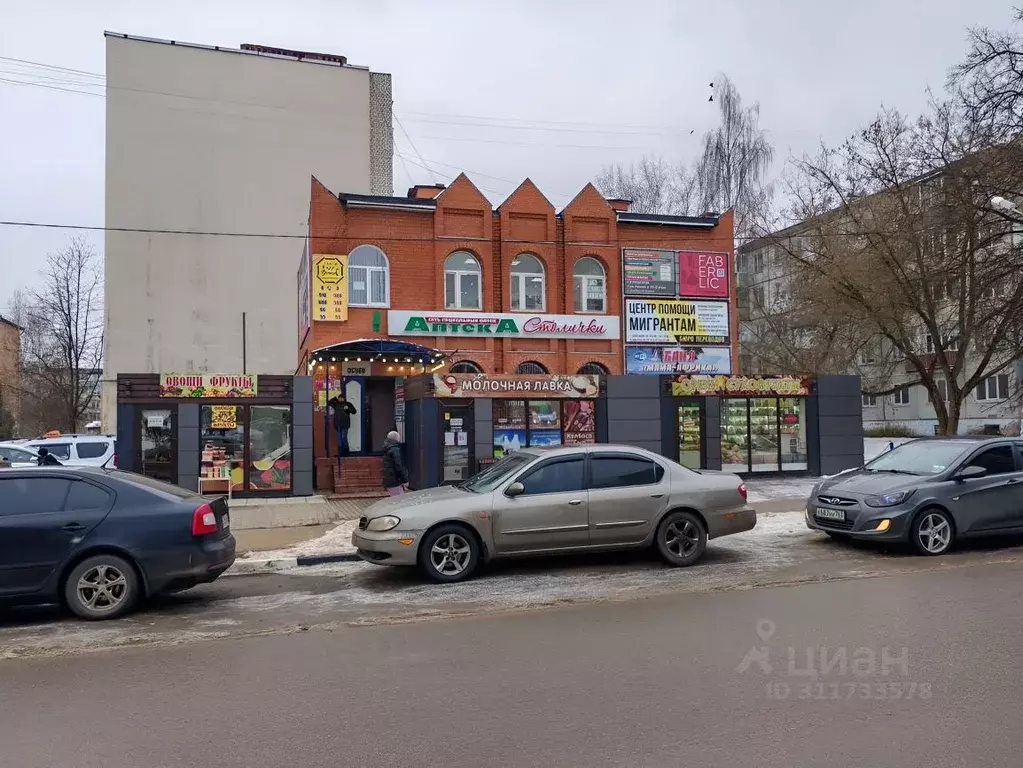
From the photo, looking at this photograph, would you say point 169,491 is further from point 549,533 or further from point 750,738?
point 750,738

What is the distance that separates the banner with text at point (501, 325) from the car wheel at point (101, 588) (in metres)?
15.7

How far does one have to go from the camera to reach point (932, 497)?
9992 millimetres

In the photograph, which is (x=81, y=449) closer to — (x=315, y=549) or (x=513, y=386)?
(x=513, y=386)

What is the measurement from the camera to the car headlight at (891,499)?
994 centimetres

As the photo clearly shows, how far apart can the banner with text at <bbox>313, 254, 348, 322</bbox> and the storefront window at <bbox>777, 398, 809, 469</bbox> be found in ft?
39.6

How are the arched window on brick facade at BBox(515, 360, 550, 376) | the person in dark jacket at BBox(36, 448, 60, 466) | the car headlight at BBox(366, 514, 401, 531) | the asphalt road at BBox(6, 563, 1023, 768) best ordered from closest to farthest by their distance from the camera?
the asphalt road at BBox(6, 563, 1023, 768), the car headlight at BBox(366, 514, 401, 531), the person in dark jacket at BBox(36, 448, 60, 466), the arched window on brick facade at BBox(515, 360, 550, 376)

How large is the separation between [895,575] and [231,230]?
40187 millimetres

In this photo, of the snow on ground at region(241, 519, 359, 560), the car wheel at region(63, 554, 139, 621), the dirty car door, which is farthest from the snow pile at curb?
the car wheel at region(63, 554, 139, 621)

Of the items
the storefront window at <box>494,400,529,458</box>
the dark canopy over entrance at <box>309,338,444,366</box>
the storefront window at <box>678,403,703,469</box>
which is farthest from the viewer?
the dark canopy over entrance at <box>309,338,444,366</box>

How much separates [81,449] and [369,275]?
879cm

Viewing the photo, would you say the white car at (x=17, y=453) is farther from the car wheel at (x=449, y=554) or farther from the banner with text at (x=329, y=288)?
the car wheel at (x=449, y=554)

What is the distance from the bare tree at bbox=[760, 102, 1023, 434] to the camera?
18.8 m

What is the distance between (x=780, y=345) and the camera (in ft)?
125

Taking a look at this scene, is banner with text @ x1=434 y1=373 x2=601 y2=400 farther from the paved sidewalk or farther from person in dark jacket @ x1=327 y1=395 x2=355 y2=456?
person in dark jacket @ x1=327 y1=395 x2=355 y2=456
